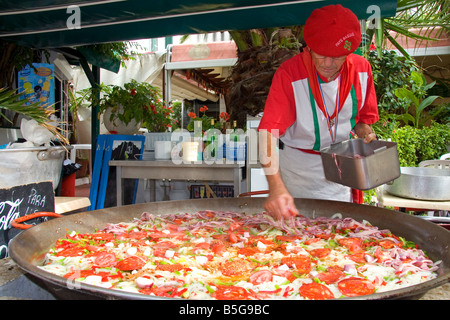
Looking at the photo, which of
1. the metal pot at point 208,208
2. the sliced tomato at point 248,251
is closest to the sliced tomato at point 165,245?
the sliced tomato at point 248,251

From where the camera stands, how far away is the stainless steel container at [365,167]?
69.1 inches

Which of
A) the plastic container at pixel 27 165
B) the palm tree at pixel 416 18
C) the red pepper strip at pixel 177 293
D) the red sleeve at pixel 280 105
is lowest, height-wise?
the red pepper strip at pixel 177 293

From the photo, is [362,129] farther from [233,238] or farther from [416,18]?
[416,18]

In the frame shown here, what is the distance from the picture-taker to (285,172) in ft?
8.86

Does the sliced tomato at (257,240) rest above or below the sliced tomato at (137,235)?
below

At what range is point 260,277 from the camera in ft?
4.52

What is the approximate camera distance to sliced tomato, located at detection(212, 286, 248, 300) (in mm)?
1191

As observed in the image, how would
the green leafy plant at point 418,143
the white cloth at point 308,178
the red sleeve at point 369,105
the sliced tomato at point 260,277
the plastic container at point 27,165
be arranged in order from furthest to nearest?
the green leafy plant at point 418,143
the white cloth at point 308,178
the red sleeve at point 369,105
the plastic container at point 27,165
the sliced tomato at point 260,277

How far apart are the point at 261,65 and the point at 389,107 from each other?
12.2 ft

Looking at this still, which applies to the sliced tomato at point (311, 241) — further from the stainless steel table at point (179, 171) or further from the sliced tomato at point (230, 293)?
the stainless steel table at point (179, 171)

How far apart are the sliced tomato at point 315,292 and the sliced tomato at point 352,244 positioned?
53 cm

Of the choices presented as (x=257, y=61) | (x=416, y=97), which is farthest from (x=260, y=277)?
(x=416, y=97)

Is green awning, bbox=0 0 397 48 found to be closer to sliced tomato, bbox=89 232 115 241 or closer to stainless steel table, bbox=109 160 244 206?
stainless steel table, bbox=109 160 244 206

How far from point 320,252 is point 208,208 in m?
0.93
